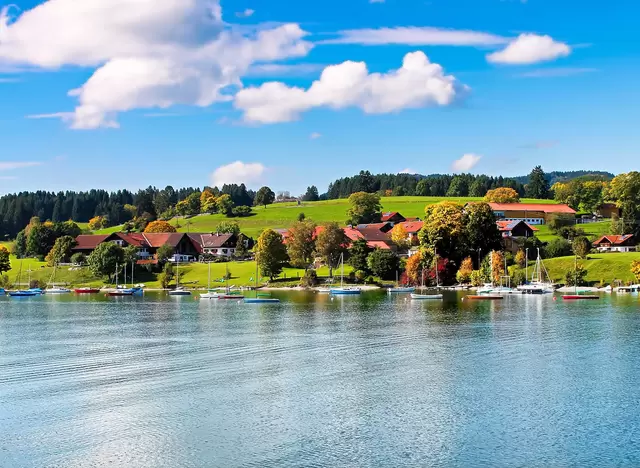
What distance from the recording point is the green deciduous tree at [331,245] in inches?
4985

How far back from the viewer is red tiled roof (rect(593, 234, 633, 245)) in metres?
132

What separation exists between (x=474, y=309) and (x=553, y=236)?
244 ft

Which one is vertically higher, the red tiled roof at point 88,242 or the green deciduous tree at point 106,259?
the red tiled roof at point 88,242

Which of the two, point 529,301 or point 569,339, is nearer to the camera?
point 569,339

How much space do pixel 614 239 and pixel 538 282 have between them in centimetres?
3019

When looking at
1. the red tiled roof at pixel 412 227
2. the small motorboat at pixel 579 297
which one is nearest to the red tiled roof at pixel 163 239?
the red tiled roof at pixel 412 227

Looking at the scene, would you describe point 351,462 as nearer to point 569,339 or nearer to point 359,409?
point 359,409

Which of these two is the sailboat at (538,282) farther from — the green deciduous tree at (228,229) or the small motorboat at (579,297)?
the green deciduous tree at (228,229)

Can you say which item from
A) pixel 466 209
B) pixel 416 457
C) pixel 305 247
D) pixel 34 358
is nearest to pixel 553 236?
pixel 466 209

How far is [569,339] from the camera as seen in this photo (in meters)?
55.1

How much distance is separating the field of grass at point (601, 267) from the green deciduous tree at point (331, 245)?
33.6 meters

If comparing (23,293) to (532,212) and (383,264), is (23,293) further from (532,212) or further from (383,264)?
(532,212)

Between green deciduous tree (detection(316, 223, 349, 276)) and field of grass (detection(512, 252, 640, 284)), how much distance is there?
33.6 metres

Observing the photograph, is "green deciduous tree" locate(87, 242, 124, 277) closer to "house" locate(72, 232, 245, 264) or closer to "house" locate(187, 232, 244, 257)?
"house" locate(72, 232, 245, 264)
